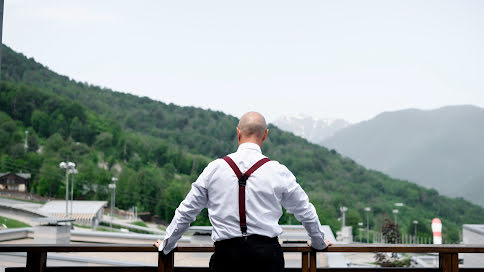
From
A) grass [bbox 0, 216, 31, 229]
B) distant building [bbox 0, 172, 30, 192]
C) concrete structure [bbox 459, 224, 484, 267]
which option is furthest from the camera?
distant building [bbox 0, 172, 30, 192]

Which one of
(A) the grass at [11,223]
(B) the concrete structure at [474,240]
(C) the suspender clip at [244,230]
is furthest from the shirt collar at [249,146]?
(A) the grass at [11,223]

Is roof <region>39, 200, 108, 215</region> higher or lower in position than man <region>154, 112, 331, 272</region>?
lower

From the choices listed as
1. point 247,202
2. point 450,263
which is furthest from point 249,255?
point 450,263

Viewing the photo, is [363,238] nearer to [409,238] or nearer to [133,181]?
[409,238]

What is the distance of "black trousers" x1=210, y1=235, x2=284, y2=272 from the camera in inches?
90.5

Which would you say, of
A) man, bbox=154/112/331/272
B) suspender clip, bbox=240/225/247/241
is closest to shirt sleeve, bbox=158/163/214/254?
man, bbox=154/112/331/272

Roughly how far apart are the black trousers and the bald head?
0.51 meters

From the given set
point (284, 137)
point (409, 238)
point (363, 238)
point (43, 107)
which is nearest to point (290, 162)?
point (284, 137)

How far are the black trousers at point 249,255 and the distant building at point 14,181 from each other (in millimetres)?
86505

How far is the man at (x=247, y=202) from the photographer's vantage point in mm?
2262

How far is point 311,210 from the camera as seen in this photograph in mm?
2383

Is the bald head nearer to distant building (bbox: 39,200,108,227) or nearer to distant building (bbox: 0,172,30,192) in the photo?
distant building (bbox: 39,200,108,227)

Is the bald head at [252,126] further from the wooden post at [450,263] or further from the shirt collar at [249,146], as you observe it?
the wooden post at [450,263]

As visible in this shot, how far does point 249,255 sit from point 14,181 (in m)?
87.3
